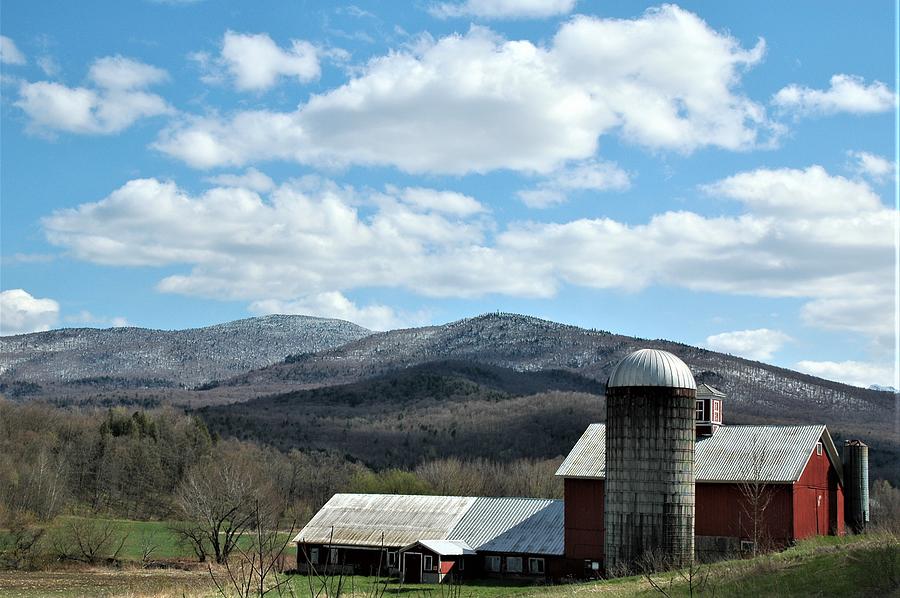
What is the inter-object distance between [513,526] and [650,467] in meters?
14.6

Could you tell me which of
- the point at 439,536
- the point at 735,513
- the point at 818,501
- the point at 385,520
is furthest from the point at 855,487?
the point at 385,520

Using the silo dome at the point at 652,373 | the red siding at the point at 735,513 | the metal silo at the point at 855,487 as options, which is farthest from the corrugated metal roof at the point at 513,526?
the metal silo at the point at 855,487

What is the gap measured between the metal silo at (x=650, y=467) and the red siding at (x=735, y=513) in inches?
241

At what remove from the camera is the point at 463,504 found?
54.5 meters

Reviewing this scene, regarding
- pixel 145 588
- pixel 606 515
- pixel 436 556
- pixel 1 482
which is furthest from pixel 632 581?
pixel 1 482

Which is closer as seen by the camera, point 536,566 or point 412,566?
point 536,566

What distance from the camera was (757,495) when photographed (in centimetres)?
4175

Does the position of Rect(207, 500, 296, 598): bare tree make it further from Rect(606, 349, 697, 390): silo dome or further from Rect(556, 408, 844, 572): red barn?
Rect(606, 349, 697, 390): silo dome

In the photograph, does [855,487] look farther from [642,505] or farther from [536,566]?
[642,505]

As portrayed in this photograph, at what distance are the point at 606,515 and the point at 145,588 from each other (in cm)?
1850

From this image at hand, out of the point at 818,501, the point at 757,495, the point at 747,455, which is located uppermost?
the point at 747,455

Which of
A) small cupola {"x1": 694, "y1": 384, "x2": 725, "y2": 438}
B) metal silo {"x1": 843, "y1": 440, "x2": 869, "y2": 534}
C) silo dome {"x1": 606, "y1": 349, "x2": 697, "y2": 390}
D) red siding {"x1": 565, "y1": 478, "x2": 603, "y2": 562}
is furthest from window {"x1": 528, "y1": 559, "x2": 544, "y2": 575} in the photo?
metal silo {"x1": 843, "y1": 440, "x2": 869, "y2": 534}

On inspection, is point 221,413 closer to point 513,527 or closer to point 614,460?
point 513,527

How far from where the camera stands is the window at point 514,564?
47812 millimetres
